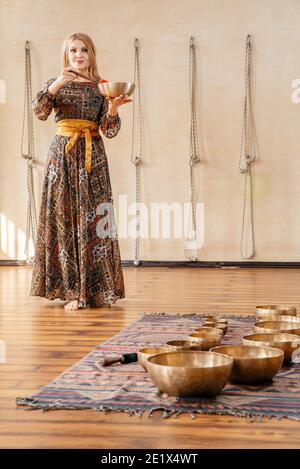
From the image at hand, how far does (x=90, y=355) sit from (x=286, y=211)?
4475 millimetres

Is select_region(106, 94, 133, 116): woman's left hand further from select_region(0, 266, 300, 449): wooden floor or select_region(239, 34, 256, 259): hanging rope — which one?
select_region(239, 34, 256, 259): hanging rope

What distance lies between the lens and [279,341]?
2.15m

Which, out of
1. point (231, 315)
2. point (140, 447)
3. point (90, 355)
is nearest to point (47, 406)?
point (140, 447)

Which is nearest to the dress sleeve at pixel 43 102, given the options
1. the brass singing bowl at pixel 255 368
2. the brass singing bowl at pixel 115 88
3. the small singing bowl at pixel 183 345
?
the brass singing bowl at pixel 115 88

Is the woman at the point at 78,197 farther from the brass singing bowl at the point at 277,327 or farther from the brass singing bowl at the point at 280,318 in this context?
the brass singing bowl at the point at 277,327

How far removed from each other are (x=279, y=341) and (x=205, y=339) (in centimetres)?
22

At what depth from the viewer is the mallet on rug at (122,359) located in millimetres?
2168

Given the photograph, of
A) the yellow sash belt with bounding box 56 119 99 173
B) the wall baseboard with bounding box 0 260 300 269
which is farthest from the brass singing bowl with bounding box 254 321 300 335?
the wall baseboard with bounding box 0 260 300 269

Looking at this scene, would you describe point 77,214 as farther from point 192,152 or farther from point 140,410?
point 192,152

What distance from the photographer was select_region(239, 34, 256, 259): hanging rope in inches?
259

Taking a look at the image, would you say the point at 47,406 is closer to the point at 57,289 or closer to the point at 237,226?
the point at 57,289

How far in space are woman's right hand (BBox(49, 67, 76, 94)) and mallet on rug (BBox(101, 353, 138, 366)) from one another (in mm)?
1778

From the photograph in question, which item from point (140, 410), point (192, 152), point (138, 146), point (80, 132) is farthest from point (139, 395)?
point (138, 146)

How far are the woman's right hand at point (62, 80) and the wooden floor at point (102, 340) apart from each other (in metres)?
1.11
